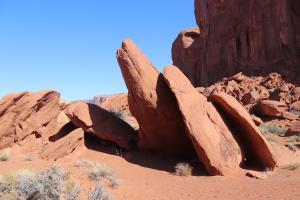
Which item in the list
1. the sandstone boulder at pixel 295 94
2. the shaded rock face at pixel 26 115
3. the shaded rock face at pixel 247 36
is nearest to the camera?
the shaded rock face at pixel 26 115

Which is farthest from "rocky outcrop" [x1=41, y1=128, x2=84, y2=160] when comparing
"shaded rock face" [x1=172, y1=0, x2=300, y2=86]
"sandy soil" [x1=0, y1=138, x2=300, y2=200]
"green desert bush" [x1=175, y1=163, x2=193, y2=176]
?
"shaded rock face" [x1=172, y1=0, x2=300, y2=86]

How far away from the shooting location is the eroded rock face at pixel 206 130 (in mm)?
9523

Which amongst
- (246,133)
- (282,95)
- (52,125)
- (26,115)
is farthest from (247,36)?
(26,115)

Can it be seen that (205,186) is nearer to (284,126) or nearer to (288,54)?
(284,126)

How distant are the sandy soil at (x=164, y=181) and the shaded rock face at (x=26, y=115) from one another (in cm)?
125

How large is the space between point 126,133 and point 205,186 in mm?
4614

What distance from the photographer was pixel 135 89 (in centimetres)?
1127

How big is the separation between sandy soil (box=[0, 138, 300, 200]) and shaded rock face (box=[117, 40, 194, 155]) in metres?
0.51

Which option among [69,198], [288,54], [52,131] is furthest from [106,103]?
[69,198]

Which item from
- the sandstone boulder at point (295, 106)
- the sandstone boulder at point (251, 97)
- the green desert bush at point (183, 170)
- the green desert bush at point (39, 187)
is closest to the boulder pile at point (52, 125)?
the green desert bush at point (183, 170)

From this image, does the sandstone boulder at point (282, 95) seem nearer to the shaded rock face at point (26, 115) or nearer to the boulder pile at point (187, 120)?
the boulder pile at point (187, 120)

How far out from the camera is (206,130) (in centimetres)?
988

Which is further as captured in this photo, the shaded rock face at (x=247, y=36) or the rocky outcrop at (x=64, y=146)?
the shaded rock face at (x=247, y=36)

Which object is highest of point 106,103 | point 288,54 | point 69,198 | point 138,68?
point 138,68
